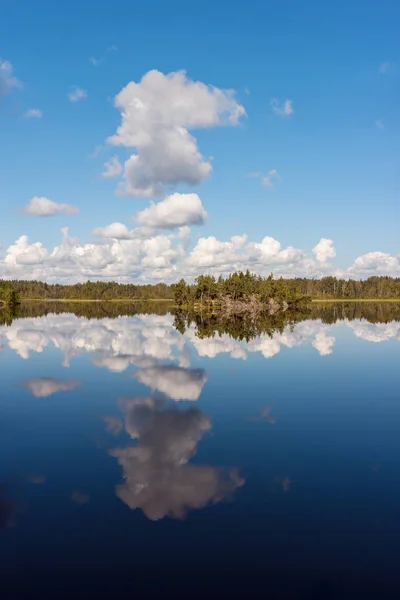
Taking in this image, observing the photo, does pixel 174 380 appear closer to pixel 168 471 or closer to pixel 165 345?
pixel 168 471

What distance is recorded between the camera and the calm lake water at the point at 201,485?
1334 cm

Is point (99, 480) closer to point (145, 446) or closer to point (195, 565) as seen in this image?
point (145, 446)

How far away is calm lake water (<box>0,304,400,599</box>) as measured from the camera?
13336 mm

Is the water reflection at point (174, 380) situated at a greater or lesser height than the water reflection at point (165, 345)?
lesser

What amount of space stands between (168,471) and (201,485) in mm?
2186

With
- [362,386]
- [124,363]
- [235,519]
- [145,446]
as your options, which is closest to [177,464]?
[145,446]

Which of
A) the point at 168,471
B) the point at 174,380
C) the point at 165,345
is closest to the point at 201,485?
the point at 168,471

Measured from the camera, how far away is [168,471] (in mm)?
20781

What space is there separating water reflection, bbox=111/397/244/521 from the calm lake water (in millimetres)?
87

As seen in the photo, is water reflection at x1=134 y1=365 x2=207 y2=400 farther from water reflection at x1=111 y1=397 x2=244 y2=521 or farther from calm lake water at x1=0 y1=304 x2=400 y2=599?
water reflection at x1=111 y1=397 x2=244 y2=521

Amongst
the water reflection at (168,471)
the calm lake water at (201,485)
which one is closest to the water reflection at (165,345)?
the calm lake water at (201,485)

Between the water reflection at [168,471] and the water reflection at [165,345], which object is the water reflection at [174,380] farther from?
the water reflection at [168,471]

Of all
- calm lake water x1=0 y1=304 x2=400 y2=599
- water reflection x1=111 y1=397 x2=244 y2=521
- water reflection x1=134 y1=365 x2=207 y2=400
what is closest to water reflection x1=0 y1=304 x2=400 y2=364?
water reflection x1=134 y1=365 x2=207 y2=400

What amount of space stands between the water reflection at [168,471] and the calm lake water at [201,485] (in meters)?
0.09
